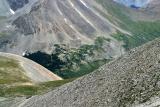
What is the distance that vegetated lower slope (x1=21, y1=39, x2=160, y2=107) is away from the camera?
177ft

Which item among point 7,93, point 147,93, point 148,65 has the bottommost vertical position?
point 147,93

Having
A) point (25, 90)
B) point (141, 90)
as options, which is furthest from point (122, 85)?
point (25, 90)

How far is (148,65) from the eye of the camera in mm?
59062

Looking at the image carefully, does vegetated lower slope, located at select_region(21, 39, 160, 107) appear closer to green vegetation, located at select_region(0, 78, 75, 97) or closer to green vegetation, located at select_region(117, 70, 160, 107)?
green vegetation, located at select_region(117, 70, 160, 107)

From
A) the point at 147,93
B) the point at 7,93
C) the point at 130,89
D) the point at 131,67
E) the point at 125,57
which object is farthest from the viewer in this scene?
the point at 7,93

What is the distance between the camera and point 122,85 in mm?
60562

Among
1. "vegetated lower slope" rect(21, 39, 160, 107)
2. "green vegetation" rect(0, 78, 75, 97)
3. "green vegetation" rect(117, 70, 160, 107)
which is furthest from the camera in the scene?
"green vegetation" rect(0, 78, 75, 97)

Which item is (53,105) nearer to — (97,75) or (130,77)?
(97,75)

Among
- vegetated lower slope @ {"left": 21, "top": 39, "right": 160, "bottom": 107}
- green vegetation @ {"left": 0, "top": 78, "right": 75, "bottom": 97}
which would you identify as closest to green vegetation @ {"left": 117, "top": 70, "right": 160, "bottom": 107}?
vegetated lower slope @ {"left": 21, "top": 39, "right": 160, "bottom": 107}

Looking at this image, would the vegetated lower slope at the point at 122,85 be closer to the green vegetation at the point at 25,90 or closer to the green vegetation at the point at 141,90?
the green vegetation at the point at 141,90

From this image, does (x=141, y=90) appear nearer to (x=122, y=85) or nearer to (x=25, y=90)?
(x=122, y=85)

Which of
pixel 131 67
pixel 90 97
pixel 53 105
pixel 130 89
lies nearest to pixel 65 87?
pixel 53 105

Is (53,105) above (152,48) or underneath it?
underneath

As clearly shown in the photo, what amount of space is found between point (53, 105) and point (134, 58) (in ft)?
63.4
